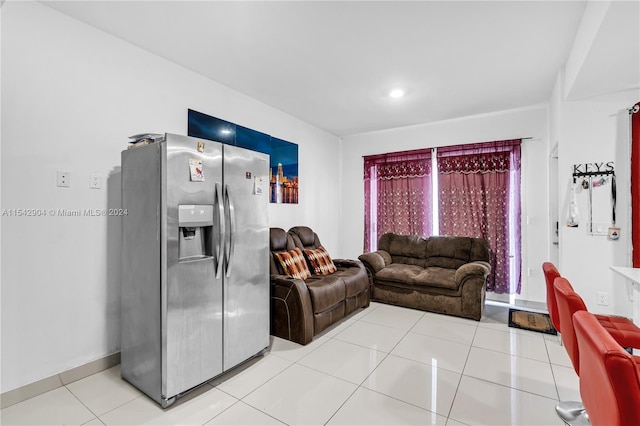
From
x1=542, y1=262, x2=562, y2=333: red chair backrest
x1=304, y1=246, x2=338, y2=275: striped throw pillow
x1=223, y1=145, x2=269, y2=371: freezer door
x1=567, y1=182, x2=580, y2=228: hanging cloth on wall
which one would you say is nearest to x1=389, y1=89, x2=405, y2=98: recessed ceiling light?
x1=223, y1=145, x2=269, y2=371: freezer door

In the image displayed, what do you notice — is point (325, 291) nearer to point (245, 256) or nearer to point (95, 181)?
point (245, 256)

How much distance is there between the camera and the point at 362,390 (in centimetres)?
223

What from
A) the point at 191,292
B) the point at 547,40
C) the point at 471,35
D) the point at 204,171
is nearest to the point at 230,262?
the point at 191,292

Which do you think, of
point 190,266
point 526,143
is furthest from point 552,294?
point 526,143

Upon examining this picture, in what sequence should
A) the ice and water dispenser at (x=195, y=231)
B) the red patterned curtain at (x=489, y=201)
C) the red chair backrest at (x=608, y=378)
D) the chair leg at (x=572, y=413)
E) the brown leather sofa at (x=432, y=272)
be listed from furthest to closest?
the red patterned curtain at (x=489, y=201), the brown leather sofa at (x=432, y=272), the ice and water dispenser at (x=195, y=231), the chair leg at (x=572, y=413), the red chair backrest at (x=608, y=378)

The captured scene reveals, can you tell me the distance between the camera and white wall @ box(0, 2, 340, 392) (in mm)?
2039

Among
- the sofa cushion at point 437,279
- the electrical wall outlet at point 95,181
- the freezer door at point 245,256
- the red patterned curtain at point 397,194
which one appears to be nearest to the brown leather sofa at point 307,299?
the freezer door at point 245,256

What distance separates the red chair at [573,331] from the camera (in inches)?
62.4

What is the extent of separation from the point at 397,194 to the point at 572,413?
12.0ft

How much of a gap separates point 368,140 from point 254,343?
4151 millimetres

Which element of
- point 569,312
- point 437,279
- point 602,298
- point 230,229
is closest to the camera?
point 569,312

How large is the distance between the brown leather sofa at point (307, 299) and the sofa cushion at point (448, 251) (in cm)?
137

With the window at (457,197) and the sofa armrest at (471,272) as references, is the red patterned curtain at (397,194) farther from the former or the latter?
the sofa armrest at (471,272)

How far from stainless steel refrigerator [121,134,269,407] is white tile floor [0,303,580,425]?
0.18m
